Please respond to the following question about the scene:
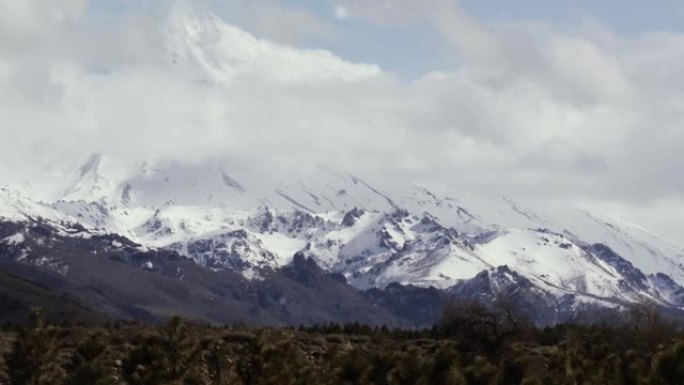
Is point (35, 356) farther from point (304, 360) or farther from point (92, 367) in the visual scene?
point (304, 360)

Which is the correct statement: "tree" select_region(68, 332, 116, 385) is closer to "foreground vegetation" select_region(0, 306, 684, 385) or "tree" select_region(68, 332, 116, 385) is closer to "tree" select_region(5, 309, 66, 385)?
"foreground vegetation" select_region(0, 306, 684, 385)

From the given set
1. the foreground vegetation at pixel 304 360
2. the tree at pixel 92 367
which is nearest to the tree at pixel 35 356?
the foreground vegetation at pixel 304 360

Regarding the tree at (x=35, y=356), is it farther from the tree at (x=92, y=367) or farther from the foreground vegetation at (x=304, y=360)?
the tree at (x=92, y=367)

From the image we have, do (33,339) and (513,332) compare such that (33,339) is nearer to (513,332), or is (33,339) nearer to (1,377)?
(1,377)

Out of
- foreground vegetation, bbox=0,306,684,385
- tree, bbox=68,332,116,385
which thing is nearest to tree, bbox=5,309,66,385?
foreground vegetation, bbox=0,306,684,385

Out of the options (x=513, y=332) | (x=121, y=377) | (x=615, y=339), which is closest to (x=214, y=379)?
(x=121, y=377)

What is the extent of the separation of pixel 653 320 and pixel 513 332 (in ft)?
65.0

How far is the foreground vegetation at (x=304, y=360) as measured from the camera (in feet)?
273

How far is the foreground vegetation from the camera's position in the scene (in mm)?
83125

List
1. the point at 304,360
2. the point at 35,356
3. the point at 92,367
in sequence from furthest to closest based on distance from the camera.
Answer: the point at 304,360 < the point at 92,367 < the point at 35,356

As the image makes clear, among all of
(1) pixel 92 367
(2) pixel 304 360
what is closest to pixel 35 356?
(1) pixel 92 367

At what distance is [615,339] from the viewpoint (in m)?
148

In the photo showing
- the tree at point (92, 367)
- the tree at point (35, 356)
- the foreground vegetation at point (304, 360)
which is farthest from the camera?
the foreground vegetation at point (304, 360)

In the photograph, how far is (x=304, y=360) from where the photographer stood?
371ft
